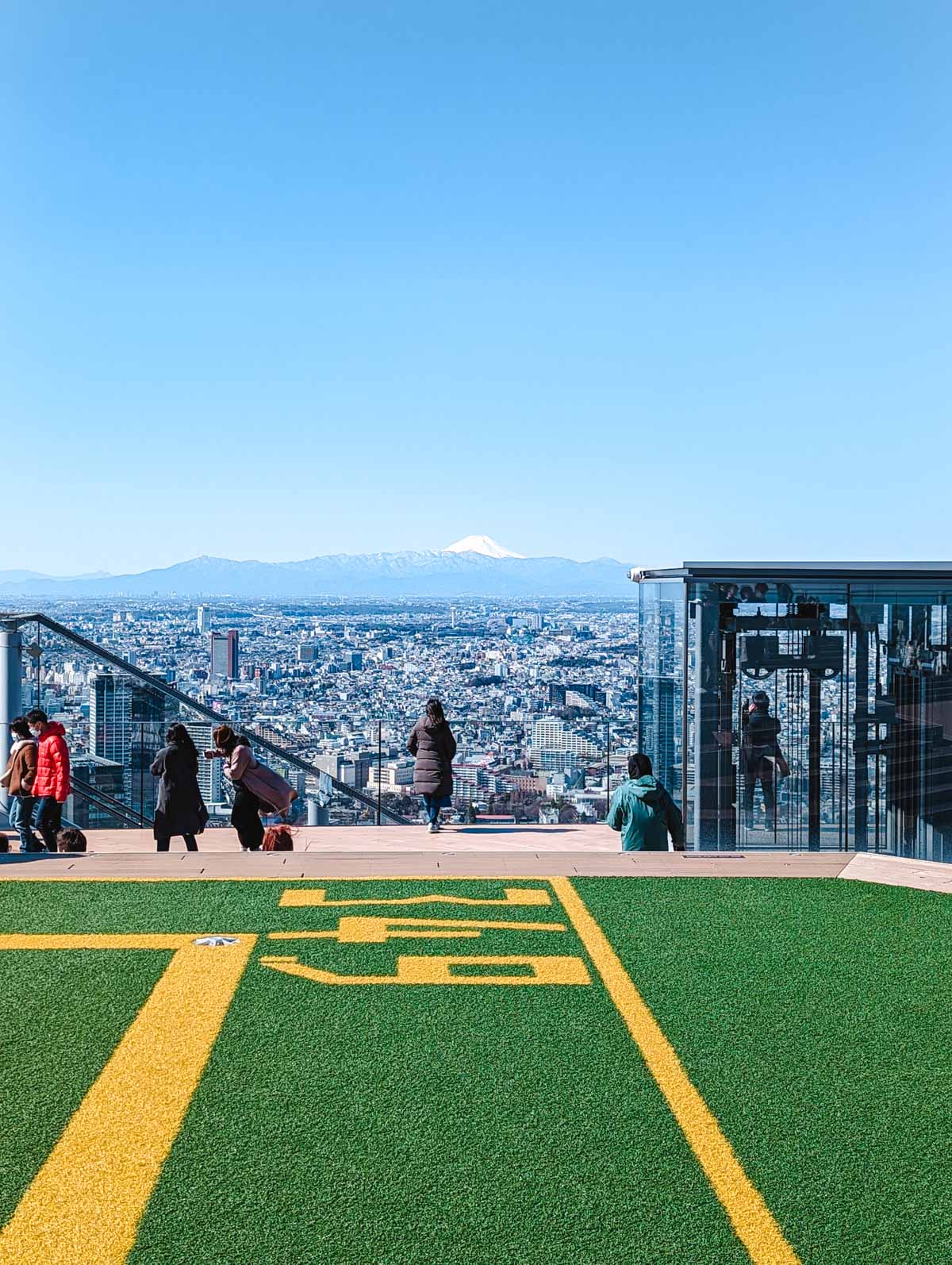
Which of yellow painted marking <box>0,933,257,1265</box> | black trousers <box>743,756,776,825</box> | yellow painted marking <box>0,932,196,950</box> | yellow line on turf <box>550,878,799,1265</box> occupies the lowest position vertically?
yellow line on turf <box>550,878,799,1265</box>

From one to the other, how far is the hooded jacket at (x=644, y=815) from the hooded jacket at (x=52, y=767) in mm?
4737

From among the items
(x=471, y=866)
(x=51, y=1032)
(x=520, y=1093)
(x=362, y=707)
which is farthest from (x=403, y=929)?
(x=362, y=707)

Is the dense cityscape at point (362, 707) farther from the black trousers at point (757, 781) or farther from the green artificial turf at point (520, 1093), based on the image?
the green artificial turf at point (520, 1093)

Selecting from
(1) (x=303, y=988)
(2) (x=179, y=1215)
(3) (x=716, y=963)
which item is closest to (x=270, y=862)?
(1) (x=303, y=988)

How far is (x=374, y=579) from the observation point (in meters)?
138

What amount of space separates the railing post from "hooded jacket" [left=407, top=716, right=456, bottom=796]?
12.3 feet

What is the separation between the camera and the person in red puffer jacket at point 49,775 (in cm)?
1080

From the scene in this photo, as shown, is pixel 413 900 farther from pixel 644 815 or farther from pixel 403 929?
pixel 644 815

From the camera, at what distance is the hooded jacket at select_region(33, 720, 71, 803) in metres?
10.8

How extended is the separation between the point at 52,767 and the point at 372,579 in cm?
12736

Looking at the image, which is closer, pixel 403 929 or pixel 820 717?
pixel 403 929

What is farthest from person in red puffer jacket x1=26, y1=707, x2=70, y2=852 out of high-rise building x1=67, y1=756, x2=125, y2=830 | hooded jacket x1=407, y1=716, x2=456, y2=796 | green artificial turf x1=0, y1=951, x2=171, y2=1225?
green artificial turf x1=0, y1=951, x2=171, y2=1225

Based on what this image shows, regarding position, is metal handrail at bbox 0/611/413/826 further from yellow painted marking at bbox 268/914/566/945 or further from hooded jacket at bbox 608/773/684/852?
yellow painted marking at bbox 268/914/566/945

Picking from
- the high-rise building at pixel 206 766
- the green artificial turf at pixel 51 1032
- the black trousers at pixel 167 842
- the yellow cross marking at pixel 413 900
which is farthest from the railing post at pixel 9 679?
the green artificial turf at pixel 51 1032
